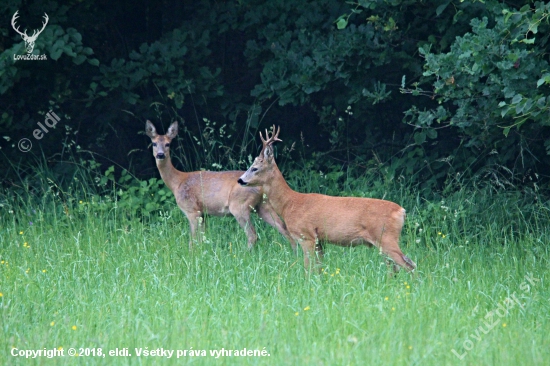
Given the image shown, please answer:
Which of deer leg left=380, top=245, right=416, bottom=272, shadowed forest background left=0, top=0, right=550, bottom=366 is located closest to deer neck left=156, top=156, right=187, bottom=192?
shadowed forest background left=0, top=0, right=550, bottom=366

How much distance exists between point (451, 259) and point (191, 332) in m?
2.87

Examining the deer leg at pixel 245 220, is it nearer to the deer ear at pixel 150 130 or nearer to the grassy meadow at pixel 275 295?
the grassy meadow at pixel 275 295

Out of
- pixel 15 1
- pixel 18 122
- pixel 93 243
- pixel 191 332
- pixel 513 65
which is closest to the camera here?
pixel 191 332

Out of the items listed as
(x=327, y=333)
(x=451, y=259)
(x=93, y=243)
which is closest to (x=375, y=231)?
(x=451, y=259)

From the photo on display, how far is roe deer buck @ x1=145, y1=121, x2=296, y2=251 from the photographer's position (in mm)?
8484

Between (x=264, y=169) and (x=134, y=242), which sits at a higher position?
(x=264, y=169)

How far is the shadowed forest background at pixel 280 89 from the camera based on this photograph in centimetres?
852

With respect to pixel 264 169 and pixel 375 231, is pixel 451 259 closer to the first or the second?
pixel 375 231

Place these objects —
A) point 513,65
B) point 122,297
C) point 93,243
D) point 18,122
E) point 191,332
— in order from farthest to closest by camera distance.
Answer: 1. point 18,122
2. point 93,243
3. point 513,65
4. point 122,297
5. point 191,332

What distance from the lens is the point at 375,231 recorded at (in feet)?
22.1

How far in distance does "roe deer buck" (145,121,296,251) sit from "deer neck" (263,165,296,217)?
37 cm
